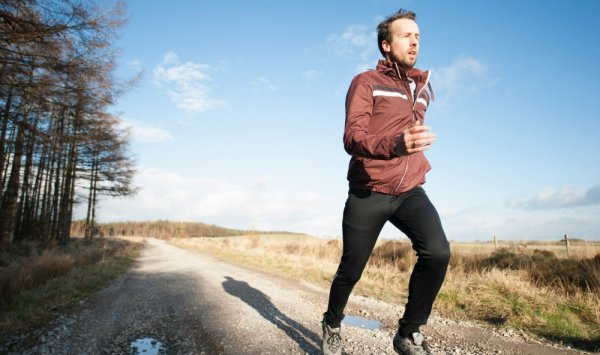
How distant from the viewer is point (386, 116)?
261cm

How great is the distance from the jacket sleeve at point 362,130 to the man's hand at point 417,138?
95 millimetres

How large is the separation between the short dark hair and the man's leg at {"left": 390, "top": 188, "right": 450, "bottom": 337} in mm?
1262

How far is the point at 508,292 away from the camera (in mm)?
5621

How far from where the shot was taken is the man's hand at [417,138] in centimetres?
186

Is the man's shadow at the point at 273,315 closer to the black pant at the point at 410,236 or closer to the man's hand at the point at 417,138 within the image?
the black pant at the point at 410,236

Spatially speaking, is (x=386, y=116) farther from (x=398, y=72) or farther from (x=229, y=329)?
(x=229, y=329)

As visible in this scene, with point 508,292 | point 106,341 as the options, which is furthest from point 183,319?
point 508,292

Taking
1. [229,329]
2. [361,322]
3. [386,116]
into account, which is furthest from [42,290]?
[386,116]

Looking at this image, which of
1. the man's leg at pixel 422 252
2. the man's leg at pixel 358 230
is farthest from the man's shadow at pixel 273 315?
the man's leg at pixel 422 252

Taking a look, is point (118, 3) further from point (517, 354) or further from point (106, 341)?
point (517, 354)

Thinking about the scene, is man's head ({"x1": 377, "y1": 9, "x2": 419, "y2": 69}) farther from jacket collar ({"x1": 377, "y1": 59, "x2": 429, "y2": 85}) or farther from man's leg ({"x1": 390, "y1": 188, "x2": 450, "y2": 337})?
man's leg ({"x1": 390, "y1": 188, "x2": 450, "y2": 337})

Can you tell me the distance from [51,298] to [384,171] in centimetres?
601

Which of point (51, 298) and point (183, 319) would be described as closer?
point (183, 319)

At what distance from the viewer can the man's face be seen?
271cm
